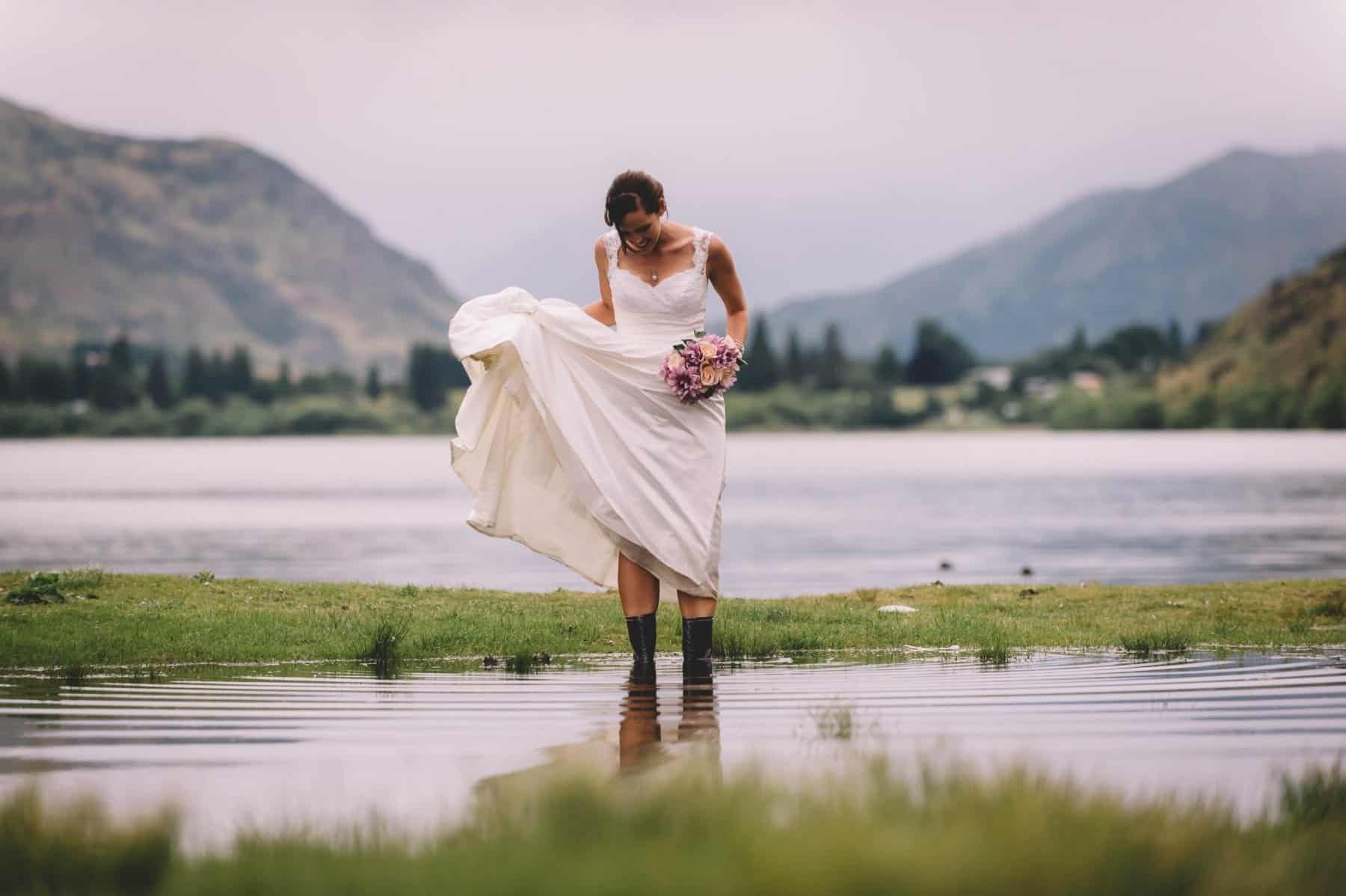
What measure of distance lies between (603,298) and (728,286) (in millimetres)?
909

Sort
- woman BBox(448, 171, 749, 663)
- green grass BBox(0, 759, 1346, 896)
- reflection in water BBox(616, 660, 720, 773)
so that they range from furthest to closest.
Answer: woman BBox(448, 171, 749, 663), reflection in water BBox(616, 660, 720, 773), green grass BBox(0, 759, 1346, 896)

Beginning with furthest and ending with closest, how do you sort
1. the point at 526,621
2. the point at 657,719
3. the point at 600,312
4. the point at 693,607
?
the point at 526,621 → the point at 600,312 → the point at 693,607 → the point at 657,719

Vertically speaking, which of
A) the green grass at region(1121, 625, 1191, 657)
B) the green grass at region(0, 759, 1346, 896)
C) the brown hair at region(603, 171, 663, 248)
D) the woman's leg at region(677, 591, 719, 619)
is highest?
the brown hair at region(603, 171, 663, 248)

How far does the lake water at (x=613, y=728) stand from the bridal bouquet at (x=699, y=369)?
6.29 ft

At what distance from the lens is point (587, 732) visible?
27.8 feet

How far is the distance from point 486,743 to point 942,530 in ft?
134

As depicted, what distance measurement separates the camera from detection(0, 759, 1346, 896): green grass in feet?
15.4

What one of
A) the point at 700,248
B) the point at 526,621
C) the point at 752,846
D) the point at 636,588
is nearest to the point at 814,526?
the point at 526,621

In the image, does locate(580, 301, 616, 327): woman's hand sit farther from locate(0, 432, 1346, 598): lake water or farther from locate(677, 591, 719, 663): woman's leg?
locate(0, 432, 1346, 598): lake water

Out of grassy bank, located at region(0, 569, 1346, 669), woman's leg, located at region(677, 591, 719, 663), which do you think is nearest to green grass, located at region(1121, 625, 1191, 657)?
grassy bank, located at region(0, 569, 1346, 669)

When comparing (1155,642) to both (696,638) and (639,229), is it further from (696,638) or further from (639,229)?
(639,229)

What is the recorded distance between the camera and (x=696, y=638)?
456 inches

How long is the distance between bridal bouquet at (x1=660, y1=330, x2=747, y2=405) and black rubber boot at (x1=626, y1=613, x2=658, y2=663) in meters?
1.54

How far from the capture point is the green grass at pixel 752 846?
15.4ft
